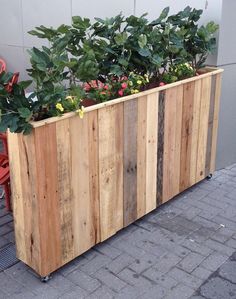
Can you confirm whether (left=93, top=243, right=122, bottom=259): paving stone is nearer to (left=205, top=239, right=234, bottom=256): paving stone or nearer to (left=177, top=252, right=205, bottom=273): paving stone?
(left=177, top=252, right=205, bottom=273): paving stone

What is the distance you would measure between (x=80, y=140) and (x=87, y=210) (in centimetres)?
53

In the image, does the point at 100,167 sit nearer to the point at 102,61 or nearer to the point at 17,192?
the point at 17,192

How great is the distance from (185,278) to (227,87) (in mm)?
2253

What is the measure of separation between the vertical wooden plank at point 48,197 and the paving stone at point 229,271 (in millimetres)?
1122

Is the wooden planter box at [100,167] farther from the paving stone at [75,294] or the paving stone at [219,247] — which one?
the paving stone at [219,247]

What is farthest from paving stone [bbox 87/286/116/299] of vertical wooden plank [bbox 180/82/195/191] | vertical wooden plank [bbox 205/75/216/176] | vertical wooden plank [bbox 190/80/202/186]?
vertical wooden plank [bbox 205/75/216/176]

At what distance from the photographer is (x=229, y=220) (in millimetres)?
3746

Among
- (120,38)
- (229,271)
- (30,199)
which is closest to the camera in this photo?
(30,199)

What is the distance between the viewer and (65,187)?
2.84m

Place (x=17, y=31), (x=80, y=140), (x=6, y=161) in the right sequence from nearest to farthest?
1. (x=80, y=140)
2. (x=6, y=161)
3. (x=17, y=31)

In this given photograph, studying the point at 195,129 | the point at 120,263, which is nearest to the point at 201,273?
the point at 120,263

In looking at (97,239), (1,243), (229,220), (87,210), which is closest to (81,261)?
(97,239)

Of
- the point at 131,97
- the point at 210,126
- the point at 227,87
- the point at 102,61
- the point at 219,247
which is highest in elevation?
the point at 102,61

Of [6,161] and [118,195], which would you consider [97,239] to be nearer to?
[118,195]
